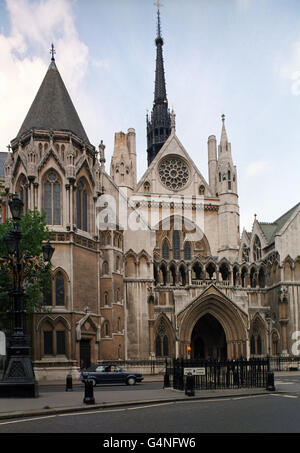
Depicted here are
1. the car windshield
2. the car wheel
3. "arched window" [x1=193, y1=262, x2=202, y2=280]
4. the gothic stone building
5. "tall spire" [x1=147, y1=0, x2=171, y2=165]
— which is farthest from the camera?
"tall spire" [x1=147, y1=0, x2=171, y2=165]

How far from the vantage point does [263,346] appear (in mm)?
46906

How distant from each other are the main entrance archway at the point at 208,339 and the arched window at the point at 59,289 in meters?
15.0

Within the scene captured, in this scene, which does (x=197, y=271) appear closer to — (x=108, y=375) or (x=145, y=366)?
(x=145, y=366)

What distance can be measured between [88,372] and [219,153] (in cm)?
3053

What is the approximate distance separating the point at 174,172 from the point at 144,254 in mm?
12504

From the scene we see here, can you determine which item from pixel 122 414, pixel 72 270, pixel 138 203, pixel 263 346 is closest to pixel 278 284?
pixel 263 346

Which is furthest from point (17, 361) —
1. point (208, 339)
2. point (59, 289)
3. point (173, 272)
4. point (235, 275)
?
point (208, 339)

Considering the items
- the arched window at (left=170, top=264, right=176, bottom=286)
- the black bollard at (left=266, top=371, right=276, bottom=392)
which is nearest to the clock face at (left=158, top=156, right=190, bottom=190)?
the arched window at (left=170, top=264, right=176, bottom=286)

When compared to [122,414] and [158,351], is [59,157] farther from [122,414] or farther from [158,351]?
[122,414]

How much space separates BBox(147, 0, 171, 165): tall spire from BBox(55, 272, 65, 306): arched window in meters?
36.8

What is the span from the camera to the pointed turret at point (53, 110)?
40.2 metres

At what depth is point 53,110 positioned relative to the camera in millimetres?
40812

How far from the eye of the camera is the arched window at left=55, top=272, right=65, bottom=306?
37250 mm

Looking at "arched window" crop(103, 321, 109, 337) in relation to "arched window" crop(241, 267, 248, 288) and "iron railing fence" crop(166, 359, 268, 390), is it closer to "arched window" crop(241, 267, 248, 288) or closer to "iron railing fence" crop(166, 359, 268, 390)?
"arched window" crop(241, 267, 248, 288)
